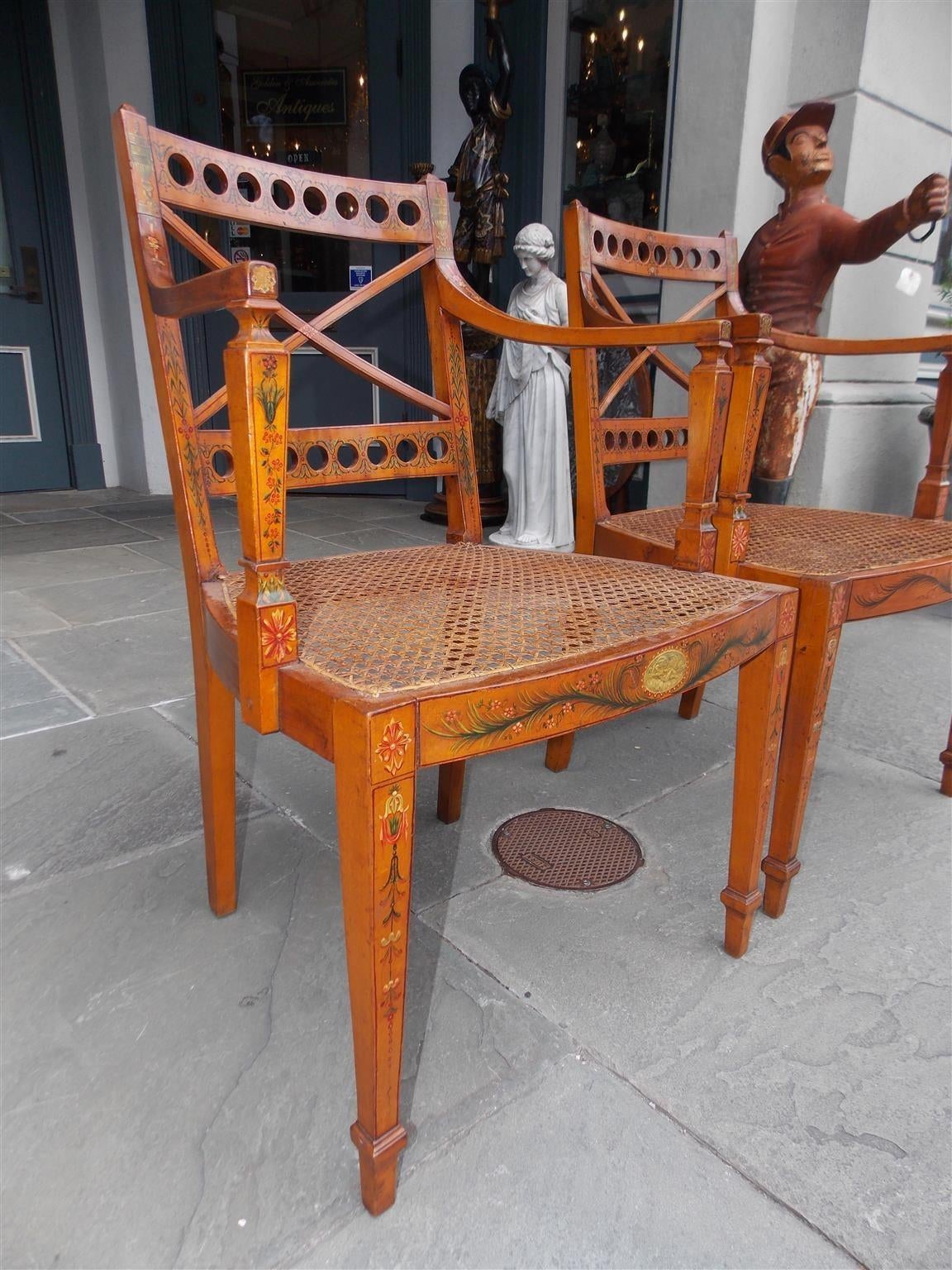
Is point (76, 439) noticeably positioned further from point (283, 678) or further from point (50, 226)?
point (283, 678)

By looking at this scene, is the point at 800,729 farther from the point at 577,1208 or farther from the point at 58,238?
the point at 58,238

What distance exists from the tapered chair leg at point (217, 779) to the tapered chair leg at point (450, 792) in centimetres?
39

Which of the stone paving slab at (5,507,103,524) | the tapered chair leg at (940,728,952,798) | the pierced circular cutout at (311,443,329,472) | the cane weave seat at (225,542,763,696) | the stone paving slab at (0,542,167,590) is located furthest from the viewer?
the stone paving slab at (5,507,103,524)

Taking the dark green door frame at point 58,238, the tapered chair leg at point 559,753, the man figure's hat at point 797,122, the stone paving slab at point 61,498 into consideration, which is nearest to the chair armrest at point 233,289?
the tapered chair leg at point 559,753

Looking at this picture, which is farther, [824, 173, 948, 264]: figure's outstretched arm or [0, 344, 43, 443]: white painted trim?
[0, 344, 43, 443]: white painted trim

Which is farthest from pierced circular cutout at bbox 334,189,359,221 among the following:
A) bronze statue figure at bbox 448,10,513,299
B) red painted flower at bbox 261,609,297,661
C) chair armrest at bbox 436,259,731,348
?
bronze statue figure at bbox 448,10,513,299

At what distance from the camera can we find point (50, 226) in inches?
175

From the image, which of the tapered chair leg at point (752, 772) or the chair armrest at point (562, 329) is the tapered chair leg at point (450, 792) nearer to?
the tapered chair leg at point (752, 772)

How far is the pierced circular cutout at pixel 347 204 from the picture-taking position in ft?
4.01

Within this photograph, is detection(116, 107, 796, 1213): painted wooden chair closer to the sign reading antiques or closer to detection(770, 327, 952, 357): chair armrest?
detection(770, 327, 952, 357): chair armrest

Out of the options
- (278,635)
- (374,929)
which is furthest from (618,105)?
(374,929)

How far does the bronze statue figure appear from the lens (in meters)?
Result: 3.62

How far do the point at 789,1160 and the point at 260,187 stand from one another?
1316mm

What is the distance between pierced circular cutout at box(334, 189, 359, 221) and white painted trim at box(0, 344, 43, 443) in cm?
399
